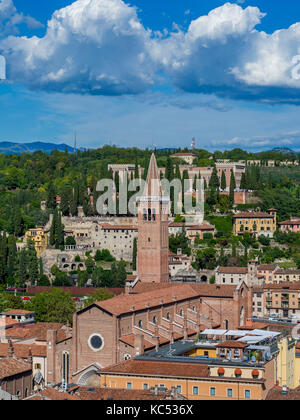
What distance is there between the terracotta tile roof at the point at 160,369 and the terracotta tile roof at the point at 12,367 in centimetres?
358

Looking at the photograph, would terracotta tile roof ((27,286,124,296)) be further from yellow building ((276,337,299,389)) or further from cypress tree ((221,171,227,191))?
cypress tree ((221,171,227,191))

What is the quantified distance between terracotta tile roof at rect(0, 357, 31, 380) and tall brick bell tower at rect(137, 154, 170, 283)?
13830 millimetres

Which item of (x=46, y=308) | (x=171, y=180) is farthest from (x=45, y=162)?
(x=46, y=308)

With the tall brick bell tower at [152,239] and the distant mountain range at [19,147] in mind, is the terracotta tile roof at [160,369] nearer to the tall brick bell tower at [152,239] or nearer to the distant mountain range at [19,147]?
the tall brick bell tower at [152,239]

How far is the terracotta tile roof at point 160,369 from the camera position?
858 inches

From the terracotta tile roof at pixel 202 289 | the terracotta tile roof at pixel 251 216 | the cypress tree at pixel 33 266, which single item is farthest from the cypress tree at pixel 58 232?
the terracotta tile roof at pixel 202 289

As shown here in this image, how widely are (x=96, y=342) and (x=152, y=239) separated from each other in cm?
1228

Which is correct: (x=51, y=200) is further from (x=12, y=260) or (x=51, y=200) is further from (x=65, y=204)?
(x=12, y=260)

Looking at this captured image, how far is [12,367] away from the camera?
25797 millimetres

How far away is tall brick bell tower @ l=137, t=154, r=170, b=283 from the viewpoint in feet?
130

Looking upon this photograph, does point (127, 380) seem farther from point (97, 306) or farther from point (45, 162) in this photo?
point (45, 162)

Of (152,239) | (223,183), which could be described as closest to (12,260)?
(152,239)
